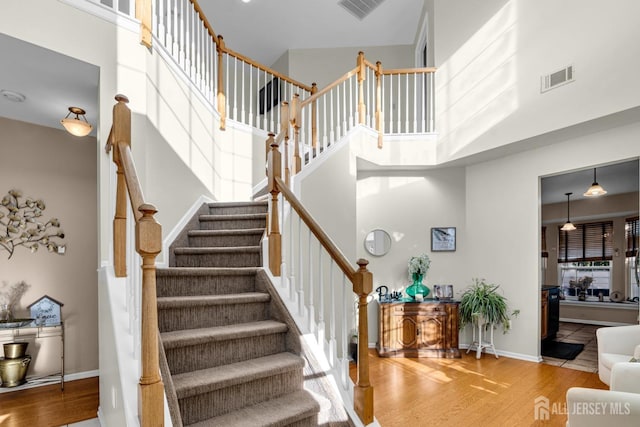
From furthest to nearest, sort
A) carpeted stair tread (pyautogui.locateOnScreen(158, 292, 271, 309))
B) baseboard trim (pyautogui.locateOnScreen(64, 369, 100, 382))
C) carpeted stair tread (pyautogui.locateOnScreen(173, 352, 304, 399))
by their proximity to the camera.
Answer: baseboard trim (pyautogui.locateOnScreen(64, 369, 100, 382)) → carpeted stair tread (pyautogui.locateOnScreen(158, 292, 271, 309)) → carpeted stair tread (pyautogui.locateOnScreen(173, 352, 304, 399))

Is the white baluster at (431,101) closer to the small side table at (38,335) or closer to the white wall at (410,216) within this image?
the white wall at (410,216)

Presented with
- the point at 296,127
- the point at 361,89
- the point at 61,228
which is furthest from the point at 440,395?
the point at 61,228

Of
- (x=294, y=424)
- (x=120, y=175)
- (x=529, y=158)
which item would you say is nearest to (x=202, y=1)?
(x=120, y=175)

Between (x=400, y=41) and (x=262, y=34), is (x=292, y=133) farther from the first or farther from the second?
(x=400, y=41)

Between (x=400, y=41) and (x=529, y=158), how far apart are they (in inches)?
135

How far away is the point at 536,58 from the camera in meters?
4.04

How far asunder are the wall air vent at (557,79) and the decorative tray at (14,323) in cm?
589

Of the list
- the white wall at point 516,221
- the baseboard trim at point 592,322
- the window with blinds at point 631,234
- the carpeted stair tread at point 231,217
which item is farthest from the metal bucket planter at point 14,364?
the window with blinds at point 631,234

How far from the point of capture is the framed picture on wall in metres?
5.37

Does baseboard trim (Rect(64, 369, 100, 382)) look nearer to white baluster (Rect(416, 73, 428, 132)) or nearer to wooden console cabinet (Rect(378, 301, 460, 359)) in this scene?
wooden console cabinet (Rect(378, 301, 460, 359))

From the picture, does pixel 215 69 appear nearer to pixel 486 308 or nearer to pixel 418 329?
pixel 418 329

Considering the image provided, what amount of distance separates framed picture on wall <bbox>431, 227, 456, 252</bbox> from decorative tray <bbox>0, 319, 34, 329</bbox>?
498 cm

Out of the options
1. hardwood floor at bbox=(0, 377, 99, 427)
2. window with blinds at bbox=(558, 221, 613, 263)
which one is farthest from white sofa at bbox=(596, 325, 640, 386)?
window with blinds at bbox=(558, 221, 613, 263)

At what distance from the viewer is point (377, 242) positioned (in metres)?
5.46
